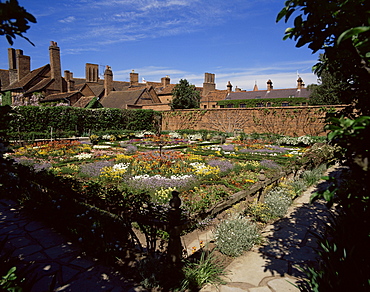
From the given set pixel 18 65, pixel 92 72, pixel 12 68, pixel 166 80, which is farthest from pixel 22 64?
pixel 166 80

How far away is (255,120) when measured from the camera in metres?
23.6

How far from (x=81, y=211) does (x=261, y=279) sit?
120 inches

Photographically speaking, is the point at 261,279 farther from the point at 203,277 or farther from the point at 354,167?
the point at 354,167

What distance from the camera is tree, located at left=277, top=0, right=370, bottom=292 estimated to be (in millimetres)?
1646

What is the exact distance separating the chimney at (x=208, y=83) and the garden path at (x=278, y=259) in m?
46.7

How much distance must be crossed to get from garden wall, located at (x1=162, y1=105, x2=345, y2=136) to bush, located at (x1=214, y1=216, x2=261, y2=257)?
1647cm

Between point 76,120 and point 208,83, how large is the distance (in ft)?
110

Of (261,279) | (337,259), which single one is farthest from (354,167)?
(261,279)

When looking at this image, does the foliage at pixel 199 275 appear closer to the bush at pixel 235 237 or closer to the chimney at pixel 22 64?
the bush at pixel 235 237

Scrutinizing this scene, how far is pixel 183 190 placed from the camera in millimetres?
7016

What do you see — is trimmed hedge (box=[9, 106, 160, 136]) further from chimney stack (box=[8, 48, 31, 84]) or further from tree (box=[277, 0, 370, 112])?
chimney stack (box=[8, 48, 31, 84])

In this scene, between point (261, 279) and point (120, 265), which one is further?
point (120, 265)

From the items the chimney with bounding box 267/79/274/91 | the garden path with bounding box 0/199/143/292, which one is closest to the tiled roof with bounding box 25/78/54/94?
the chimney with bounding box 267/79/274/91

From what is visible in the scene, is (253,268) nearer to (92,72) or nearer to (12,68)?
(12,68)
